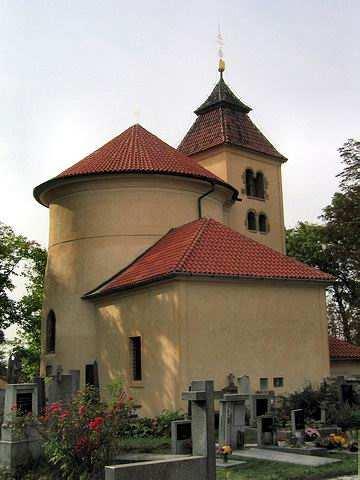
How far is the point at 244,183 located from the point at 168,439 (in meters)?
17.9

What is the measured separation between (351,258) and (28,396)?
2535 centimetres

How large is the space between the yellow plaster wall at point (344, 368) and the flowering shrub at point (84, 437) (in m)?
16.6

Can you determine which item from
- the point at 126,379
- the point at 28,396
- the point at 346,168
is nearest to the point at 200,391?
the point at 28,396

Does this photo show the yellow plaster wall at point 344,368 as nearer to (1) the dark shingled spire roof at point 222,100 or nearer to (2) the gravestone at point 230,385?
(2) the gravestone at point 230,385

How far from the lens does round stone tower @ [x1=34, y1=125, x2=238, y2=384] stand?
2312 centimetres

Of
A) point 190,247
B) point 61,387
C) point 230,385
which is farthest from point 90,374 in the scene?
point 190,247

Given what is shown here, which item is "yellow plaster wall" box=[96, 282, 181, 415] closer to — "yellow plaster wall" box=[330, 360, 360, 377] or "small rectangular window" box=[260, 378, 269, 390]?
"small rectangular window" box=[260, 378, 269, 390]

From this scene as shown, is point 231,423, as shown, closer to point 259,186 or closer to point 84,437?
point 84,437

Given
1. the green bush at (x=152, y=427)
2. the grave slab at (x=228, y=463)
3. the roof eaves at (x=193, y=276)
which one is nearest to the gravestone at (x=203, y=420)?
the grave slab at (x=228, y=463)

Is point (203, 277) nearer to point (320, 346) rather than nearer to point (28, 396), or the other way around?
point (320, 346)

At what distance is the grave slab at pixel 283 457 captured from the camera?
10984 mm

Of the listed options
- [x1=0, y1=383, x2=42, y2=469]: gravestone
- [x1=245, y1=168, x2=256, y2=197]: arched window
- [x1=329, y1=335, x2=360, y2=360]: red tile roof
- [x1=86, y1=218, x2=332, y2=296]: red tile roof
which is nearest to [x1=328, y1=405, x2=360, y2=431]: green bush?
[x1=86, y1=218, x2=332, y2=296]: red tile roof

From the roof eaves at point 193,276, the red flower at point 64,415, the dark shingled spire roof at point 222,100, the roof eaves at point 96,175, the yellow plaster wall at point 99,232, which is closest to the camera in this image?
the red flower at point 64,415

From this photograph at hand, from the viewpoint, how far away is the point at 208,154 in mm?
31016
